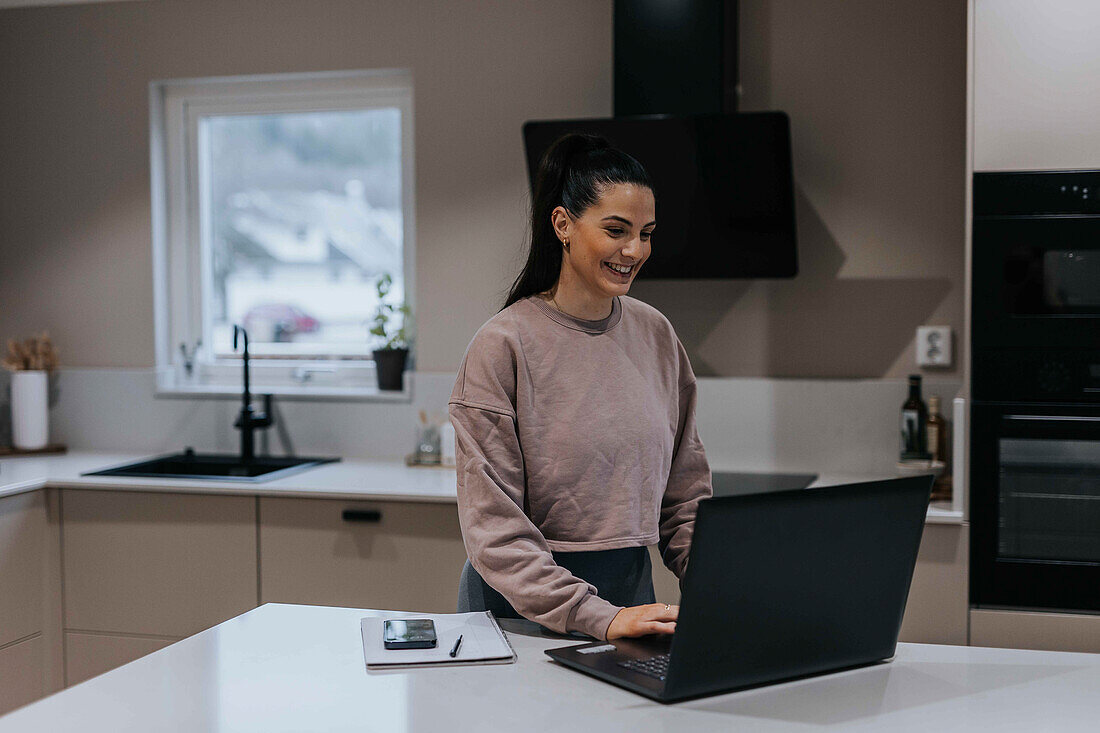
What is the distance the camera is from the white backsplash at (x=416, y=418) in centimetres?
300

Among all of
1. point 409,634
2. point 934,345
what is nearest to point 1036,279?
point 934,345

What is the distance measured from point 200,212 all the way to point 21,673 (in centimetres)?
162

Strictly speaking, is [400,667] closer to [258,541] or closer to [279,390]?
[258,541]

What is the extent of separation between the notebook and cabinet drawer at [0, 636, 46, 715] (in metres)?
1.89

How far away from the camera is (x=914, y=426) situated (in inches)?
112

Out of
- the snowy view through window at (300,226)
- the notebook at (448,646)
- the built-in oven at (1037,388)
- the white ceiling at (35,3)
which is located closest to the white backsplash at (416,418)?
the snowy view through window at (300,226)


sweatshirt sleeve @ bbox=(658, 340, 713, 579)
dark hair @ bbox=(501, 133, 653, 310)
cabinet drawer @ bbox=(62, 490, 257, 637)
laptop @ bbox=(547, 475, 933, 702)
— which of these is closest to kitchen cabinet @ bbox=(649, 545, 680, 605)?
Result: sweatshirt sleeve @ bbox=(658, 340, 713, 579)

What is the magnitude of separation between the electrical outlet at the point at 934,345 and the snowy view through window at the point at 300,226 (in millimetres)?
1671

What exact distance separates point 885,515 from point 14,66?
142 inches

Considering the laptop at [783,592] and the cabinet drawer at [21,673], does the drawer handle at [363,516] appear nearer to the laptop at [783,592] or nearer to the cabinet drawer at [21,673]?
the cabinet drawer at [21,673]

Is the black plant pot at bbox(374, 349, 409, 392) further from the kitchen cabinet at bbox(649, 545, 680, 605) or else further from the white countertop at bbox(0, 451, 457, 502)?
the kitchen cabinet at bbox(649, 545, 680, 605)

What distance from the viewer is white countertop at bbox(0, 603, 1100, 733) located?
1.10 m

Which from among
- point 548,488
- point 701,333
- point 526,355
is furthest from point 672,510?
point 701,333

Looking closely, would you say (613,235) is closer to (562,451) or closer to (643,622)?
(562,451)
